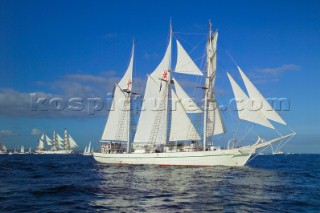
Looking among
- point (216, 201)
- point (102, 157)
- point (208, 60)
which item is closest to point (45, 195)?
point (216, 201)

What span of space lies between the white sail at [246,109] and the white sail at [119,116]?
2408 cm

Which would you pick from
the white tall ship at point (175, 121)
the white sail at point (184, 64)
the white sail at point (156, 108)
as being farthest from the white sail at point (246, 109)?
the white sail at point (156, 108)

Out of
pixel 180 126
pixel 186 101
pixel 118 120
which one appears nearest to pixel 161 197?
pixel 180 126

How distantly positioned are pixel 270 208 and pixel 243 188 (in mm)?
7511

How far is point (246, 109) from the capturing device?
47.0 m

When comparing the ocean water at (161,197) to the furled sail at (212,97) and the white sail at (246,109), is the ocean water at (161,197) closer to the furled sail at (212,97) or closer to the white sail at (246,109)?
the white sail at (246,109)

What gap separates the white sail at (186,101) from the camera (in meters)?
56.2

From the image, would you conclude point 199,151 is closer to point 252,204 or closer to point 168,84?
point 168,84

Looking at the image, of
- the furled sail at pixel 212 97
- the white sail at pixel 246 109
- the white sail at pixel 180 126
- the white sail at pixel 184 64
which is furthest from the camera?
the white sail at pixel 184 64

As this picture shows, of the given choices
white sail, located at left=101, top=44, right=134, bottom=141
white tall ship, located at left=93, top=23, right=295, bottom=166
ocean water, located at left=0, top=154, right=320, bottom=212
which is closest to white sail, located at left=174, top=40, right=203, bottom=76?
Result: white tall ship, located at left=93, top=23, right=295, bottom=166

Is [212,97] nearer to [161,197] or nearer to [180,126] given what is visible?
[180,126]

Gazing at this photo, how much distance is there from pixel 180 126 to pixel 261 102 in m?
14.9

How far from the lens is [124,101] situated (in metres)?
67.2

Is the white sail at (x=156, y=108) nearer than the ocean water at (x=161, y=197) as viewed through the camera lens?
No
